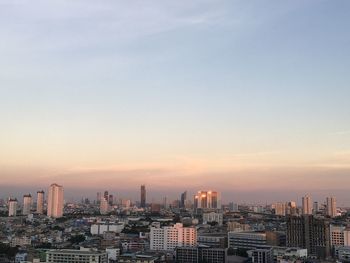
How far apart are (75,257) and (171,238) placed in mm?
5603

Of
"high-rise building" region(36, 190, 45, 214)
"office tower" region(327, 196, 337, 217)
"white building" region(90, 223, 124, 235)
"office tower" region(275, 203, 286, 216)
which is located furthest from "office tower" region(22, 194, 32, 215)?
"office tower" region(327, 196, 337, 217)

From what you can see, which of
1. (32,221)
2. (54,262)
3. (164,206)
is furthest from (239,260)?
(164,206)

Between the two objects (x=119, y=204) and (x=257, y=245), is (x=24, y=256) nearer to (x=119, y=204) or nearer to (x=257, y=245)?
(x=257, y=245)

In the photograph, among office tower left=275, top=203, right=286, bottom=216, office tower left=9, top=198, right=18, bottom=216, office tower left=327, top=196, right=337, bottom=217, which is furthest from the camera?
office tower left=275, top=203, right=286, bottom=216

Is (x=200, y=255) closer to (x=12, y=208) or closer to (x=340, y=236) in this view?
(x=340, y=236)

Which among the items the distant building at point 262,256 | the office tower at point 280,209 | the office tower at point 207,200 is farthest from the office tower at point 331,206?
the distant building at point 262,256

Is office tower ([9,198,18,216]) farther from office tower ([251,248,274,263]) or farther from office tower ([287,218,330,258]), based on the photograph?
office tower ([251,248,274,263])

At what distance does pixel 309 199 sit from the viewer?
3378 cm

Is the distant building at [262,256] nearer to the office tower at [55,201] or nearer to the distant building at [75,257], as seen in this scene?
the distant building at [75,257]

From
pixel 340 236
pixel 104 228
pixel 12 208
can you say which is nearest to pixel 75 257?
A: pixel 340 236

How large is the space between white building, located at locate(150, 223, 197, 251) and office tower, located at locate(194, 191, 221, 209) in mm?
28400

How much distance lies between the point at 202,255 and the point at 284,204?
2692 centimetres

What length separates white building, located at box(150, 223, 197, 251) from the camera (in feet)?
55.8

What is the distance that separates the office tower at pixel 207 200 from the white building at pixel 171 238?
2840cm
